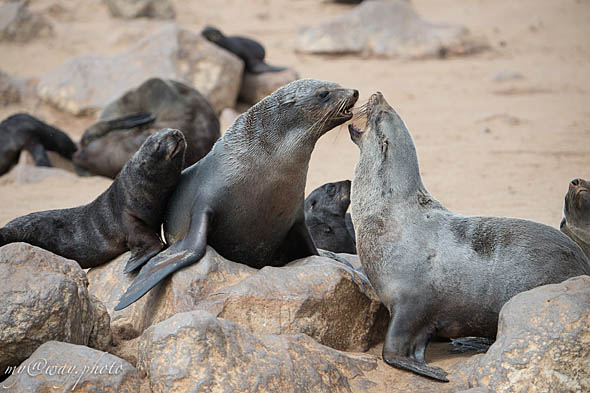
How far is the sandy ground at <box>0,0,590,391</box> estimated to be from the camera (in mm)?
9391

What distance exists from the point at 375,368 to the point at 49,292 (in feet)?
5.62

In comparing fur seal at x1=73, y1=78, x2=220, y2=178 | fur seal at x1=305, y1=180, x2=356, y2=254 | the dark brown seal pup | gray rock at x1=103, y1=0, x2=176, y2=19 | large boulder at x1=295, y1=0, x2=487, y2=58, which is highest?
the dark brown seal pup

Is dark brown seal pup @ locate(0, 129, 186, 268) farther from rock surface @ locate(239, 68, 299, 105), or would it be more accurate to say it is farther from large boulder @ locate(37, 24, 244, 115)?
rock surface @ locate(239, 68, 299, 105)

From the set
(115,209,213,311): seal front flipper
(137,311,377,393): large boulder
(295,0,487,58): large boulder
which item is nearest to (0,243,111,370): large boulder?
(115,209,213,311): seal front flipper

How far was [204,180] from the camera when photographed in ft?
17.6

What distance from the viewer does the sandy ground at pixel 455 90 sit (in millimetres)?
9391

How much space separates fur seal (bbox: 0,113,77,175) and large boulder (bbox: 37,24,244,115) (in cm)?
203

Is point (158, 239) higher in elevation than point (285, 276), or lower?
→ lower

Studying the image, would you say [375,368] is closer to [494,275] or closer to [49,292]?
[494,275]

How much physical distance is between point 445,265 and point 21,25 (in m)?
14.0

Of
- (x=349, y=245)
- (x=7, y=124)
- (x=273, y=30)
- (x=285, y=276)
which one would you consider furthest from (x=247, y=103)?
(x=285, y=276)

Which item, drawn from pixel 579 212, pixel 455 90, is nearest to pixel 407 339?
pixel 579 212

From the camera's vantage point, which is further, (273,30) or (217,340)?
(273,30)

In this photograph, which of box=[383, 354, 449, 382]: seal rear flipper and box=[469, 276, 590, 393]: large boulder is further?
A: box=[383, 354, 449, 382]: seal rear flipper
